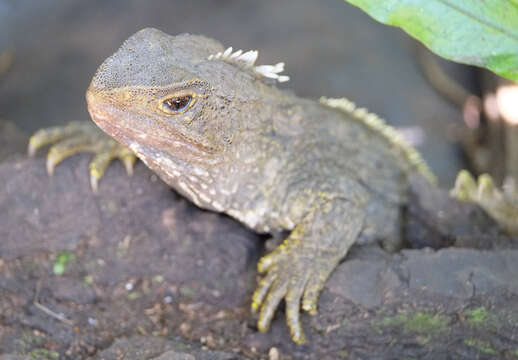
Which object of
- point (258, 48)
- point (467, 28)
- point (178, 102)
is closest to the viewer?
point (467, 28)

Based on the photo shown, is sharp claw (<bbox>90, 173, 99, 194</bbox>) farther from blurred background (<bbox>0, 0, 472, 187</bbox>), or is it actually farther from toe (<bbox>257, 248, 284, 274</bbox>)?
blurred background (<bbox>0, 0, 472, 187</bbox>)

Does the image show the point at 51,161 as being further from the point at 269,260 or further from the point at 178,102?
the point at 269,260

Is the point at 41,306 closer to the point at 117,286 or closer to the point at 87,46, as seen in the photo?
the point at 117,286

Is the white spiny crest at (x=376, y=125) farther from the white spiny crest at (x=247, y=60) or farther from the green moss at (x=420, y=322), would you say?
the green moss at (x=420, y=322)

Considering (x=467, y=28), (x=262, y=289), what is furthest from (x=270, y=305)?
(x=467, y=28)

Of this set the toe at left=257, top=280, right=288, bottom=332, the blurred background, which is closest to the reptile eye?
the toe at left=257, top=280, right=288, bottom=332

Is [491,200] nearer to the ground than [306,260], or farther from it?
farther from it
